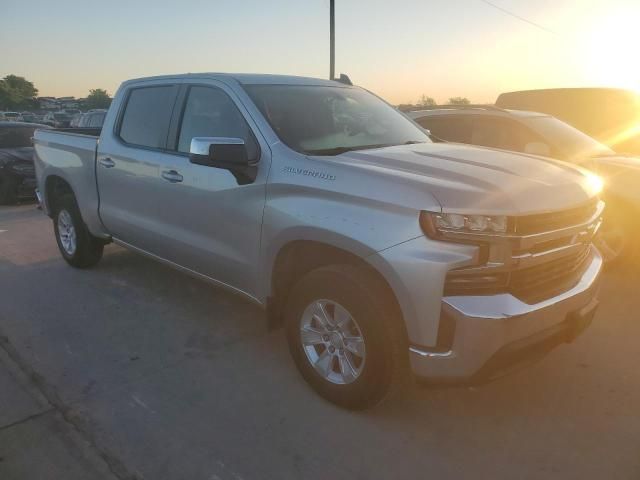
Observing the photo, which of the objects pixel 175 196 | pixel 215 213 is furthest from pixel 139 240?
pixel 215 213

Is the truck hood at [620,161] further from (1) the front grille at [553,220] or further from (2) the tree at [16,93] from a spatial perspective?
(2) the tree at [16,93]

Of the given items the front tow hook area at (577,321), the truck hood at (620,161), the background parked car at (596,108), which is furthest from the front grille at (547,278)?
the background parked car at (596,108)

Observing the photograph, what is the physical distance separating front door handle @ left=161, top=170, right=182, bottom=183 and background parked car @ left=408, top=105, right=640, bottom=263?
212 centimetres

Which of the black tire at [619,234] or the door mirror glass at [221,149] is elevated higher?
the door mirror glass at [221,149]

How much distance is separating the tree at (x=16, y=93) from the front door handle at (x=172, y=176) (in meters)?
84.0

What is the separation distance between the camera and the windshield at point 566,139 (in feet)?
17.5

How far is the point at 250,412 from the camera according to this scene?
293cm

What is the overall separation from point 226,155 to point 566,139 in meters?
4.03

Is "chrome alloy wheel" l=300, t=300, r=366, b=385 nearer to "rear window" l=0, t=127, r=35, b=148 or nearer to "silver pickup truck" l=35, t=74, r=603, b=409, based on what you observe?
"silver pickup truck" l=35, t=74, r=603, b=409

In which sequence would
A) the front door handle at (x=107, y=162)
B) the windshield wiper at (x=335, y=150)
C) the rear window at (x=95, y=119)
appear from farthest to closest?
the rear window at (x=95, y=119), the front door handle at (x=107, y=162), the windshield wiper at (x=335, y=150)

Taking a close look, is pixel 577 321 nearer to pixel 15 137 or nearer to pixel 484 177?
pixel 484 177

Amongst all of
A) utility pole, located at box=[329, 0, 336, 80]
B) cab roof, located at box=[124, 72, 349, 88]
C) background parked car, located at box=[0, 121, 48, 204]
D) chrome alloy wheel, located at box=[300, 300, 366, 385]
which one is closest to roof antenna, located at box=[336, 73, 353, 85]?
cab roof, located at box=[124, 72, 349, 88]

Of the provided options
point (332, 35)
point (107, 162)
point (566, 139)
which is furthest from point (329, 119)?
point (332, 35)

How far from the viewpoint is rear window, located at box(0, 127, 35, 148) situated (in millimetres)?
10172
